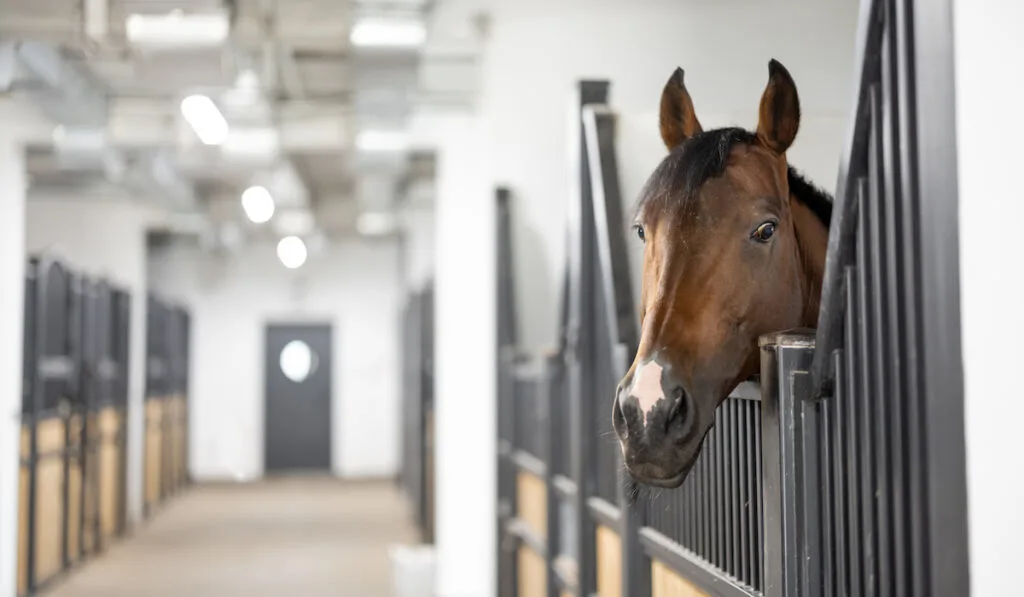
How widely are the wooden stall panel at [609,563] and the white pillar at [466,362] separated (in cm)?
239

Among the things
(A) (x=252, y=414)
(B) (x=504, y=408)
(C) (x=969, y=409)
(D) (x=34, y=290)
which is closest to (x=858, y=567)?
(C) (x=969, y=409)

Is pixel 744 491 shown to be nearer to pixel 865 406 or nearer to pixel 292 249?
pixel 865 406

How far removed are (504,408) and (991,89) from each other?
409 centimetres

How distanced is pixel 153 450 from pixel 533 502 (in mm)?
7496

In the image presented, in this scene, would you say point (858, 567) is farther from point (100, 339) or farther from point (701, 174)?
point (100, 339)

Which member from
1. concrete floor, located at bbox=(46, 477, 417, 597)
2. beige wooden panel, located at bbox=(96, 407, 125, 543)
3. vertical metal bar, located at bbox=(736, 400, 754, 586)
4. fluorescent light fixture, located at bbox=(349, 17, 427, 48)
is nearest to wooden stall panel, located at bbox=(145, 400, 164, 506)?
concrete floor, located at bbox=(46, 477, 417, 597)

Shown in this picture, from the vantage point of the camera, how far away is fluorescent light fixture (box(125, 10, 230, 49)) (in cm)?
410

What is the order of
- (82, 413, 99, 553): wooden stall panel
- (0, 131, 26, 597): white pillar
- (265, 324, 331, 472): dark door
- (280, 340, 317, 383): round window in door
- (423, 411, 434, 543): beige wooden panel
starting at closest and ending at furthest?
(0, 131, 26, 597): white pillar
(82, 413, 99, 553): wooden stall panel
(423, 411, 434, 543): beige wooden panel
(265, 324, 331, 472): dark door
(280, 340, 317, 383): round window in door

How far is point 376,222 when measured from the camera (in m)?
11.5

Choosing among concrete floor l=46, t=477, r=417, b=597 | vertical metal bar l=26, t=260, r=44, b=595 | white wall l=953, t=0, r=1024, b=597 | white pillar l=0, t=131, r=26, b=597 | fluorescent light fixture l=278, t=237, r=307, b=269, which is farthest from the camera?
fluorescent light fixture l=278, t=237, r=307, b=269

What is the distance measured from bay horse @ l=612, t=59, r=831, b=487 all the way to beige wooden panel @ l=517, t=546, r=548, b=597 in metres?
2.47

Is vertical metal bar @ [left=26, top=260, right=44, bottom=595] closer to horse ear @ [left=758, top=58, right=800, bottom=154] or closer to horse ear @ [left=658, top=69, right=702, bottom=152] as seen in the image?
horse ear @ [left=658, top=69, right=702, bottom=152]

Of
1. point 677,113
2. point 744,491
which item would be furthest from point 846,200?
point 744,491

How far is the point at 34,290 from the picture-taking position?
657cm
